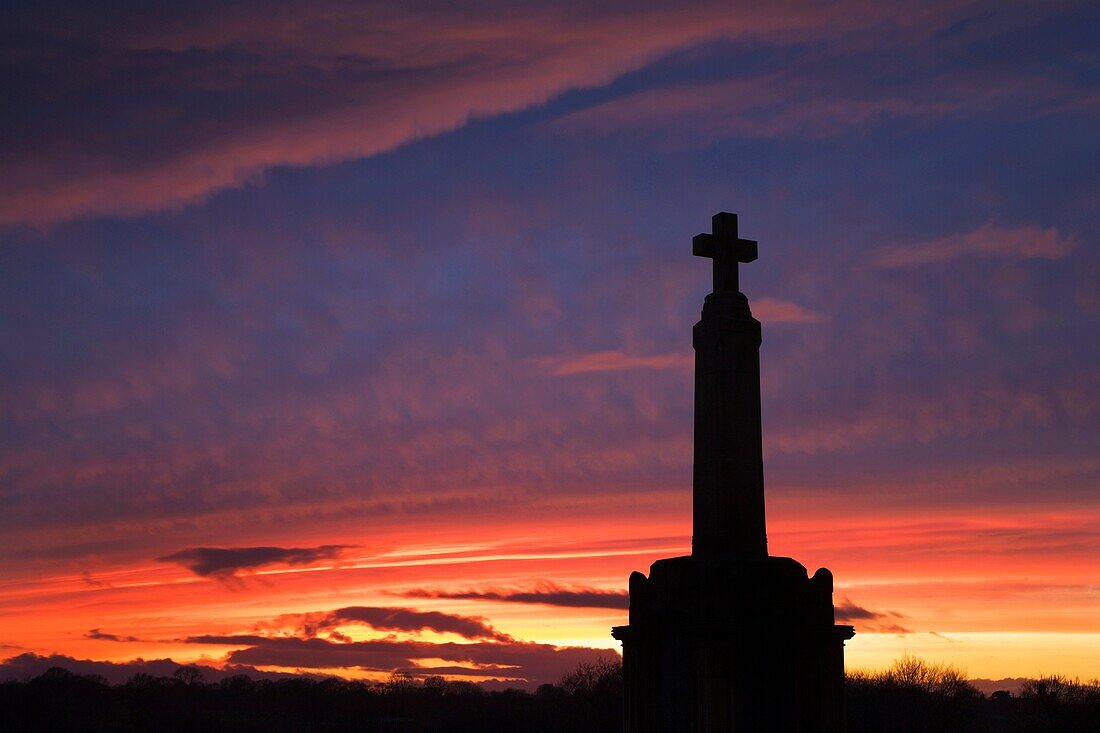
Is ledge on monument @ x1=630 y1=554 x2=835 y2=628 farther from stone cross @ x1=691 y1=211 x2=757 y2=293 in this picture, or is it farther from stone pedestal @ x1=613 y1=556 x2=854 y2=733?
stone cross @ x1=691 y1=211 x2=757 y2=293

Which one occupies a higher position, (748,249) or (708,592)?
(748,249)

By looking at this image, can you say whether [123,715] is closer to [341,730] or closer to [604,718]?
[341,730]

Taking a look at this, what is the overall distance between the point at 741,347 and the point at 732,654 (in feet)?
11.6

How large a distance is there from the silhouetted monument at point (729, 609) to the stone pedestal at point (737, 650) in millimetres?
11

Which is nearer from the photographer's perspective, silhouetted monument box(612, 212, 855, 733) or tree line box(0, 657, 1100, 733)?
silhouetted monument box(612, 212, 855, 733)

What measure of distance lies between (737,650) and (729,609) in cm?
44

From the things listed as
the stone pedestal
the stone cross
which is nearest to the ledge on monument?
the stone pedestal

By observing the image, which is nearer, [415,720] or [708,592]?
[708,592]

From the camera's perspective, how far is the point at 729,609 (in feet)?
45.7

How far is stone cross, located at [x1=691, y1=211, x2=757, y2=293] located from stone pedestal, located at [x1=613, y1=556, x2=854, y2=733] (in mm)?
3507

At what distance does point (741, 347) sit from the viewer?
15.0 meters

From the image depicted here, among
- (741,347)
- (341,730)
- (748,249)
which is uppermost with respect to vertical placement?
(748,249)

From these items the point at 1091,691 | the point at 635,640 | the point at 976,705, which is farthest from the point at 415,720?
the point at 635,640

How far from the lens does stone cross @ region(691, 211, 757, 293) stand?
1586 centimetres
